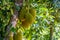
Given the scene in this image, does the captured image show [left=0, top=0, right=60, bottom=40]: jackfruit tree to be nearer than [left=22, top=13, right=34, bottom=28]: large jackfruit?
Yes

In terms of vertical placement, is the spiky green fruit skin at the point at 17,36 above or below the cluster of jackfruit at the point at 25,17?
below

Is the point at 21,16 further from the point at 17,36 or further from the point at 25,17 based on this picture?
the point at 17,36

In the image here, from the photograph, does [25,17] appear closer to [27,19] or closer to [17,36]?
[27,19]

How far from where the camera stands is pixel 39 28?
242 cm

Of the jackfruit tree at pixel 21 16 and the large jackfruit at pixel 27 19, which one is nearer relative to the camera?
the jackfruit tree at pixel 21 16

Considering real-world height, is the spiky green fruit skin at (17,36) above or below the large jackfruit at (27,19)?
below

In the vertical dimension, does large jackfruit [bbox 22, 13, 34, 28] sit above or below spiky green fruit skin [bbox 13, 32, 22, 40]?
above

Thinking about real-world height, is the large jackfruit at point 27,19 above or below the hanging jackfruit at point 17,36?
above

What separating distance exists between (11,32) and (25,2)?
342 mm

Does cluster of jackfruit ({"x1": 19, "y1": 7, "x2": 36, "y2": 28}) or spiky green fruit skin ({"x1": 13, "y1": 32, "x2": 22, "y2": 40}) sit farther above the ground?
cluster of jackfruit ({"x1": 19, "y1": 7, "x2": 36, "y2": 28})

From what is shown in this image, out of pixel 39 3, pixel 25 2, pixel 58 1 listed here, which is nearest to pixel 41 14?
pixel 39 3

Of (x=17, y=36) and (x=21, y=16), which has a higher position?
(x=21, y=16)

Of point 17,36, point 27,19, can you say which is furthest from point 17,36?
point 27,19

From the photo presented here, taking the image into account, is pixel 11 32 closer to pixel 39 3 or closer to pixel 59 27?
pixel 39 3
